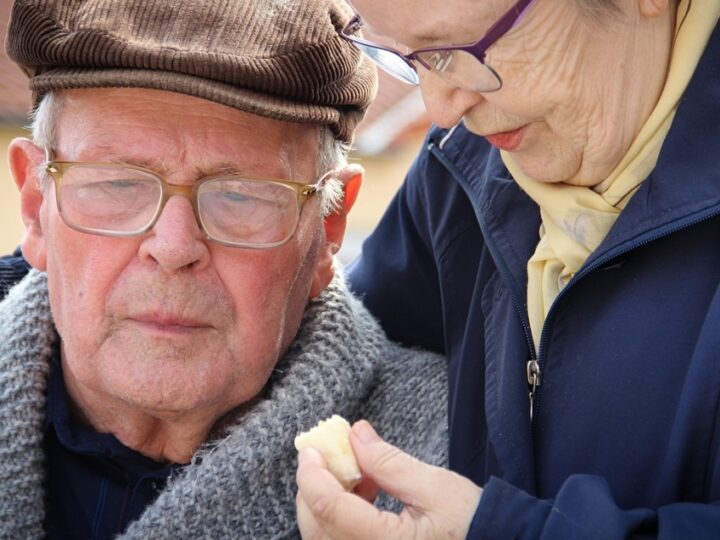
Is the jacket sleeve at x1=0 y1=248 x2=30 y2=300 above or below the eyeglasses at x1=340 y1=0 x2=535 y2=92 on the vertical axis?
below

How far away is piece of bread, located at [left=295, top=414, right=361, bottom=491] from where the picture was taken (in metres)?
1.68

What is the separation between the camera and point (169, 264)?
6.67 ft

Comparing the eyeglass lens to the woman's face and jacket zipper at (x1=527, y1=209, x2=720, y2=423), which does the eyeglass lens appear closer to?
the woman's face

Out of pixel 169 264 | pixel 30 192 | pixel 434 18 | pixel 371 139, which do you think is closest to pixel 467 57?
pixel 434 18

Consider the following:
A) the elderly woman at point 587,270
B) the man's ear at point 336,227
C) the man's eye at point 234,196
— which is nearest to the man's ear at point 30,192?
the man's eye at point 234,196

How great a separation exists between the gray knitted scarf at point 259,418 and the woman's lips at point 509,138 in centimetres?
77

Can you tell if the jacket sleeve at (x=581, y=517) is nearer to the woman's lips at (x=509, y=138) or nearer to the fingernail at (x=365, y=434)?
the fingernail at (x=365, y=434)

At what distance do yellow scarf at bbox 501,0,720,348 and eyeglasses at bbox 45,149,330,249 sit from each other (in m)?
0.60

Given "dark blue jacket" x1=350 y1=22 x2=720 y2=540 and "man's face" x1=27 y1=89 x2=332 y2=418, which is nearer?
"dark blue jacket" x1=350 y1=22 x2=720 y2=540

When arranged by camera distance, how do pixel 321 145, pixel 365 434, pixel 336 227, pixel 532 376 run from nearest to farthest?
pixel 365 434 → pixel 532 376 → pixel 321 145 → pixel 336 227

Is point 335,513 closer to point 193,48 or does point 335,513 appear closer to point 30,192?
point 193,48

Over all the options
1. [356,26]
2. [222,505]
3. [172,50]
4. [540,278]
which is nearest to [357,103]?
[356,26]

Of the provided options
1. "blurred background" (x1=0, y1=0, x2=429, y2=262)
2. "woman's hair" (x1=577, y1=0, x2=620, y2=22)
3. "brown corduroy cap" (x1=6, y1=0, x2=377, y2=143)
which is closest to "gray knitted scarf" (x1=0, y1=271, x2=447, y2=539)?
"brown corduroy cap" (x1=6, y1=0, x2=377, y2=143)

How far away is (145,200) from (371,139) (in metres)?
5.70
